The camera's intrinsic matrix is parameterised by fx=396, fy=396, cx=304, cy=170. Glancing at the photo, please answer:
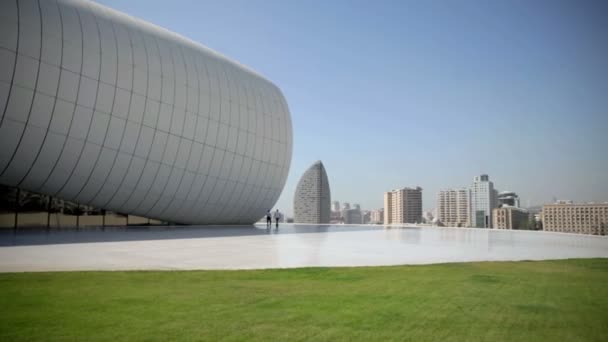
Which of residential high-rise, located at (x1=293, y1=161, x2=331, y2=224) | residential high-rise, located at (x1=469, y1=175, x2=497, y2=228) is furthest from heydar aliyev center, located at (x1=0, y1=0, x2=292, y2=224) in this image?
residential high-rise, located at (x1=469, y1=175, x2=497, y2=228)

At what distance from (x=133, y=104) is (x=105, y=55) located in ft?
10.1

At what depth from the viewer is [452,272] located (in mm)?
8031

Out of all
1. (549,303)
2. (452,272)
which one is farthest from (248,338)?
(452,272)

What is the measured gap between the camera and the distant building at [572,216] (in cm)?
9431

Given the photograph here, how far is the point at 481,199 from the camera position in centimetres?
19062

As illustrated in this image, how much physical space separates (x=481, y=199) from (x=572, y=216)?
91589 millimetres

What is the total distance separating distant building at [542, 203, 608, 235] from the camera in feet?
309

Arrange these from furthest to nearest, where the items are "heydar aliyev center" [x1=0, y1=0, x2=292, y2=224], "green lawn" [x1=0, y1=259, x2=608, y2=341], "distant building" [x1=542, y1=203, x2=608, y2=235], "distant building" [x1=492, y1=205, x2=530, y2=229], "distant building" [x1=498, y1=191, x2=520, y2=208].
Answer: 1. "distant building" [x1=498, y1=191, x2=520, y2=208]
2. "distant building" [x1=492, y1=205, x2=530, y2=229]
3. "distant building" [x1=542, y1=203, x2=608, y2=235]
4. "heydar aliyev center" [x1=0, y1=0, x2=292, y2=224]
5. "green lawn" [x1=0, y1=259, x2=608, y2=341]

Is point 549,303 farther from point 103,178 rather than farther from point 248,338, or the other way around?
point 103,178

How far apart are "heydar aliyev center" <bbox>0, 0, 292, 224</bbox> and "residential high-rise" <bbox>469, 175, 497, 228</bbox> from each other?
6518 inches

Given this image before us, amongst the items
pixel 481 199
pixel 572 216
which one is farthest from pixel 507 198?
pixel 572 216

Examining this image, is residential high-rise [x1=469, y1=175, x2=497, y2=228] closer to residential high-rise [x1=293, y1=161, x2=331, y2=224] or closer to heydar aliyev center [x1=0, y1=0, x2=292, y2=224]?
residential high-rise [x1=293, y1=161, x2=331, y2=224]

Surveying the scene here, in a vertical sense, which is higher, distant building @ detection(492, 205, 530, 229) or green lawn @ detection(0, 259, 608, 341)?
green lawn @ detection(0, 259, 608, 341)

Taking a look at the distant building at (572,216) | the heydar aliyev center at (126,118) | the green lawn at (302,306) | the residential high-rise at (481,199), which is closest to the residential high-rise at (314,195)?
the residential high-rise at (481,199)
